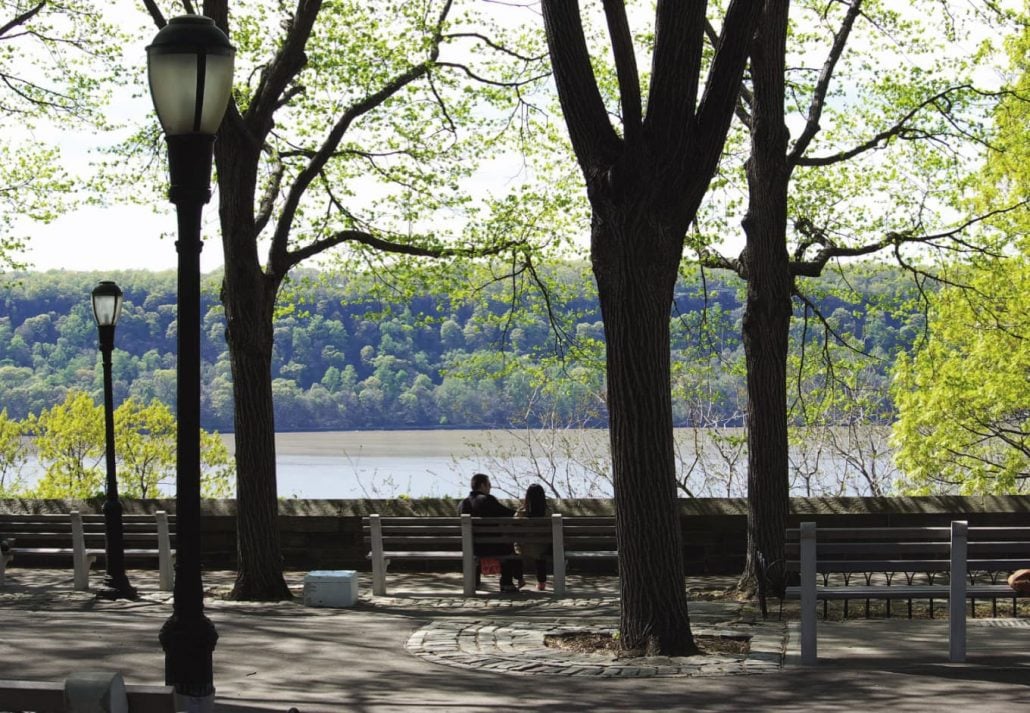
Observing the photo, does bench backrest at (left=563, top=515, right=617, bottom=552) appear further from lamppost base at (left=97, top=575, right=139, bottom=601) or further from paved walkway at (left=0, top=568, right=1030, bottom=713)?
lamppost base at (left=97, top=575, right=139, bottom=601)

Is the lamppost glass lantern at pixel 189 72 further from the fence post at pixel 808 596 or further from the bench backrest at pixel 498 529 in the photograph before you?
the bench backrest at pixel 498 529

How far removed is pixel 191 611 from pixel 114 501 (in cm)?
968

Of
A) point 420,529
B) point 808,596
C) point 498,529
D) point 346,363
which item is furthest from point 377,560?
point 346,363

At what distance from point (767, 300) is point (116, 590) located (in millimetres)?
7781

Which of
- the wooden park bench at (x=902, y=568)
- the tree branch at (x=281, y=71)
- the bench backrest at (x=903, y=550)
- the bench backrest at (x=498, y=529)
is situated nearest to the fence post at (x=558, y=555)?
the bench backrest at (x=498, y=529)

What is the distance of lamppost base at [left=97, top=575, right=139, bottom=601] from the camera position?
1513cm

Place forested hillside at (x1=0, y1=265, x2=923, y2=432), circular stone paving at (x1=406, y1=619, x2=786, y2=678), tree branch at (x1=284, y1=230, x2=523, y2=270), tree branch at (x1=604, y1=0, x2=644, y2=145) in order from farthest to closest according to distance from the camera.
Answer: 1. forested hillside at (x1=0, y1=265, x2=923, y2=432)
2. tree branch at (x1=284, y1=230, x2=523, y2=270)
3. tree branch at (x1=604, y1=0, x2=644, y2=145)
4. circular stone paving at (x1=406, y1=619, x2=786, y2=678)

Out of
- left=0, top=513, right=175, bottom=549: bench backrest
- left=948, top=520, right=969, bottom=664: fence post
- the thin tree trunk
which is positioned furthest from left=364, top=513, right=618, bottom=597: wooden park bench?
left=948, top=520, right=969, bottom=664: fence post

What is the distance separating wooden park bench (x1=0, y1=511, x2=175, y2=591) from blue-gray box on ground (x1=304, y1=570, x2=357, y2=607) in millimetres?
2421

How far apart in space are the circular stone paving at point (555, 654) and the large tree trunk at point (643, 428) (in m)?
0.33

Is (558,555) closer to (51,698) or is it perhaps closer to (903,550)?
(903,550)

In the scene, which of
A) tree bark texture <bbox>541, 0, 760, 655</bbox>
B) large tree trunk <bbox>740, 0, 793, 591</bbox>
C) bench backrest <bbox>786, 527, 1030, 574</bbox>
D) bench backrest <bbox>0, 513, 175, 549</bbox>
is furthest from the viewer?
bench backrest <bbox>0, 513, 175, 549</bbox>

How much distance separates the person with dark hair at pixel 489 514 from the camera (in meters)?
15.7

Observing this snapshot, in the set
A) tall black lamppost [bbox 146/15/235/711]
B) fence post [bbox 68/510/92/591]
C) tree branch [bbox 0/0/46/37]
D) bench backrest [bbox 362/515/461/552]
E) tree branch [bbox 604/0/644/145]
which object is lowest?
fence post [bbox 68/510/92/591]
